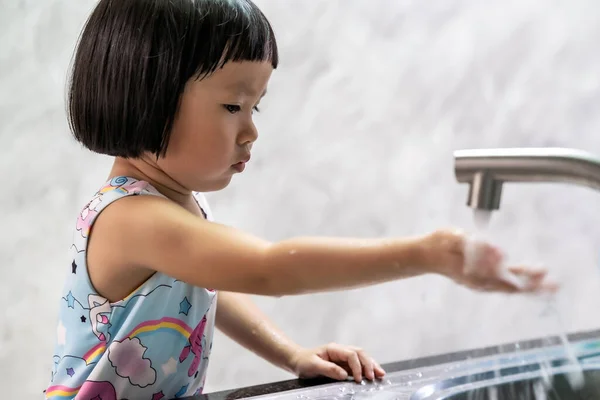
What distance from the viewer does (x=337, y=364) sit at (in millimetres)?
710

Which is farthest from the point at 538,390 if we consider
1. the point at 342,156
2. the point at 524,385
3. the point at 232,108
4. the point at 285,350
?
the point at 342,156

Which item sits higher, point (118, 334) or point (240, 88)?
point (240, 88)

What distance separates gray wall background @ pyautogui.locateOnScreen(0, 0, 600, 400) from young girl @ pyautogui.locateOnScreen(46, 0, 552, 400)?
723 millimetres

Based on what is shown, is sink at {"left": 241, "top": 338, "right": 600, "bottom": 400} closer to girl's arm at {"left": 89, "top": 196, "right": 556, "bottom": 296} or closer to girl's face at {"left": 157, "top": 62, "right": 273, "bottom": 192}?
girl's arm at {"left": 89, "top": 196, "right": 556, "bottom": 296}

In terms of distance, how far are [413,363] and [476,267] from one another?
1.03 ft

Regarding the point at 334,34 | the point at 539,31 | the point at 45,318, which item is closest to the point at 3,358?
the point at 45,318

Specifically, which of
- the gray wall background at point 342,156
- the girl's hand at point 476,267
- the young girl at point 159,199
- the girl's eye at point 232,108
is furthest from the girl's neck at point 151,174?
the gray wall background at point 342,156

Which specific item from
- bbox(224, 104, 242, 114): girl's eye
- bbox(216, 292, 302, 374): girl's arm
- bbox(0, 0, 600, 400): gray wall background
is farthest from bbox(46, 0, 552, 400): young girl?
bbox(0, 0, 600, 400): gray wall background

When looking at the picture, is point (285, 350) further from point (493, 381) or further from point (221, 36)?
point (221, 36)

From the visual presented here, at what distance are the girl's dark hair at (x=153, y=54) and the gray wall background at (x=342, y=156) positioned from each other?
744 millimetres

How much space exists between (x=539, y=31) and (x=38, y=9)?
1082 millimetres

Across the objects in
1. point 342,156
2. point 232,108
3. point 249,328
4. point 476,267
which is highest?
point 342,156

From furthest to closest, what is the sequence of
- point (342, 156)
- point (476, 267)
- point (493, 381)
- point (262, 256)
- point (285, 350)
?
1. point (342, 156)
2. point (285, 350)
3. point (493, 381)
4. point (262, 256)
5. point (476, 267)

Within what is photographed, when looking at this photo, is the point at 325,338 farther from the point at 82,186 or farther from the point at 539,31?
the point at 539,31
